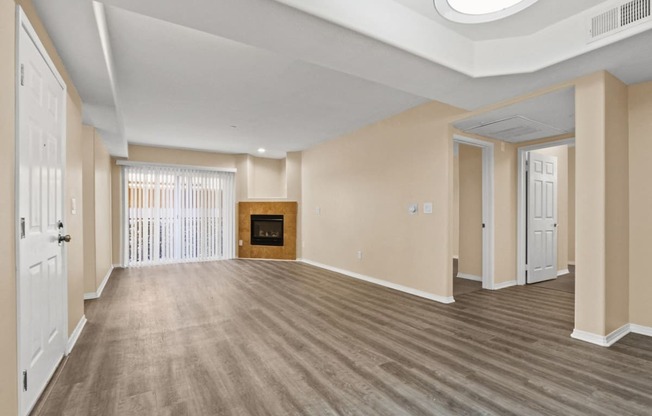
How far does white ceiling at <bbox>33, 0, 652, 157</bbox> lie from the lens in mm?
1920

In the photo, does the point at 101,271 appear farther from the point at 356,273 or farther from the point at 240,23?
the point at 240,23

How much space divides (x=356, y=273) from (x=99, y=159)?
433 centimetres

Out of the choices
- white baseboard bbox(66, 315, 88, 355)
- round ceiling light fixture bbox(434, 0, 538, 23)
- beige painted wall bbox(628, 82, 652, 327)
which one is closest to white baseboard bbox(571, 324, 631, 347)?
beige painted wall bbox(628, 82, 652, 327)

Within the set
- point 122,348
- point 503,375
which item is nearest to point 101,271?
point 122,348

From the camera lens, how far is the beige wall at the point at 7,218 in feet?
4.45

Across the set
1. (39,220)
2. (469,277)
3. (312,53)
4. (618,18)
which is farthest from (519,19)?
(469,277)

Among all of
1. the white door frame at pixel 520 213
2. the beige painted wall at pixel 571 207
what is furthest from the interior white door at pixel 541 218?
the beige painted wall at pixel 571 207

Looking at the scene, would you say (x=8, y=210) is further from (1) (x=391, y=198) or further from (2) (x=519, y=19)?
(1) (x=391, y=198)

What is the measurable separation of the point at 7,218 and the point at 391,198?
13.4 feet

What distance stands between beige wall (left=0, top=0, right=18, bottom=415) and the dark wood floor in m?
0.53

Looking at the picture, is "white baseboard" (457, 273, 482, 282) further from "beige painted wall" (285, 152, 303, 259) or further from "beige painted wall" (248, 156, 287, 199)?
"beige painted wall" (248, 156, 287, 199)

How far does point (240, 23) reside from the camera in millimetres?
1923

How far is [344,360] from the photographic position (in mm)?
2365

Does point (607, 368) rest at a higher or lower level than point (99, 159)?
lower
